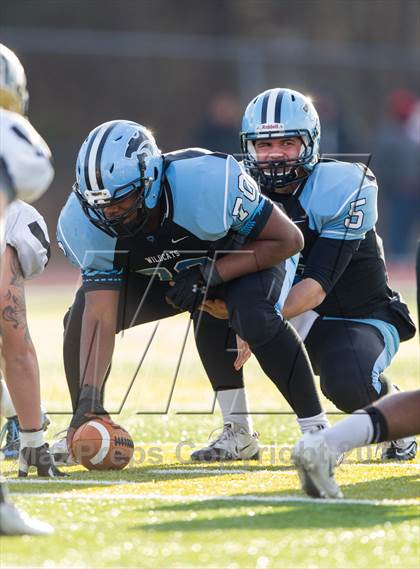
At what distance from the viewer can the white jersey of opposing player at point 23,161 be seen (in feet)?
11.2

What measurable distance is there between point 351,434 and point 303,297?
115cm

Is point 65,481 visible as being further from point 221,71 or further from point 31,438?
point 221,71

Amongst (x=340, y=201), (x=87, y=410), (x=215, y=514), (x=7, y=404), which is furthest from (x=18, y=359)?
(x=340, y=201)

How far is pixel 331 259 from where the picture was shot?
5.16 m

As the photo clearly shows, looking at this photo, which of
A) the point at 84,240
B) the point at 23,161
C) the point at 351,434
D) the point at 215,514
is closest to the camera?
the point at 23,161

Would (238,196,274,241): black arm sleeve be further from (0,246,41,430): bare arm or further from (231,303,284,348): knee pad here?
(0,246,41,430): bare arm

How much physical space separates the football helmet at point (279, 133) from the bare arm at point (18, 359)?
1.35 metres

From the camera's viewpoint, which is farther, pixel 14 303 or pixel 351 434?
pixel 14 303

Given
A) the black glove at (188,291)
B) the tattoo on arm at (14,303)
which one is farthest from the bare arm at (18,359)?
the black glove at (188,291)

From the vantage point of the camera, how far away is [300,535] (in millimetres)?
3502

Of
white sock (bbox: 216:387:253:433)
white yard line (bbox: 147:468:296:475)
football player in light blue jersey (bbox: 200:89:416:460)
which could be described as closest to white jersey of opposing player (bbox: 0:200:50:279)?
football player in light blue jersey (bbox: 200:89:416:460)

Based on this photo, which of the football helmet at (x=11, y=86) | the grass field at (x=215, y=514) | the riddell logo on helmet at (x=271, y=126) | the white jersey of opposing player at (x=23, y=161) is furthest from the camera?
the riddell logo on helmet at (x=271, y=126)

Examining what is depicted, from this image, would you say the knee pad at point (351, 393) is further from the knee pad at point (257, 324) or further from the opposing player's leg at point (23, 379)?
the opposing player's leg at point (23, 379)

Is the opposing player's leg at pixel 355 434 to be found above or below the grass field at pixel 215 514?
above
